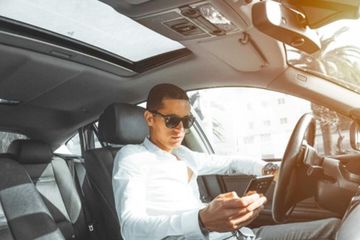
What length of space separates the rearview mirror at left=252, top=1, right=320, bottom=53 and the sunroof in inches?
34.1

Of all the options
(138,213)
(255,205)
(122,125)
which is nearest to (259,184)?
(255,205)

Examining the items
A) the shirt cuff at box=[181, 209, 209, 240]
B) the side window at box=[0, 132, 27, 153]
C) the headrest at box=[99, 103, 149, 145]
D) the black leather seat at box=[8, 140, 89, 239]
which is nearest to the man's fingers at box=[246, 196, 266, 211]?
the shirt cuff at box=[181, 209, 209, 240]

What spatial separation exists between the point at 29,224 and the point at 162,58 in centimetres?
131

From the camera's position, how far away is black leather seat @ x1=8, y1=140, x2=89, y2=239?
294 cm

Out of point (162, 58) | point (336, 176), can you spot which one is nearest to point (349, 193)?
point (336, 176)

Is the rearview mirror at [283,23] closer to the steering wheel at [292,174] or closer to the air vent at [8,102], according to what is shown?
the steering wheel at [292,174]

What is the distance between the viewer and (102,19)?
2.40m

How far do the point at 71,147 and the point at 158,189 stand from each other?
5.98 ft

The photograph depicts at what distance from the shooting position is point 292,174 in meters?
1.77

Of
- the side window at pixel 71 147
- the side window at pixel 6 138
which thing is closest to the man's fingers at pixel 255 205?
the side window at pixel 6 138

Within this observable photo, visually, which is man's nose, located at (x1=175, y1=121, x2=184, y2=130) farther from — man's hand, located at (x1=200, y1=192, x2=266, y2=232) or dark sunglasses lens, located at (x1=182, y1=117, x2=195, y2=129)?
man's hand, located at (x1=200, y1=192, x2=266, y2=232)

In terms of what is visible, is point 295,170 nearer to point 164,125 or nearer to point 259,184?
point 259,184

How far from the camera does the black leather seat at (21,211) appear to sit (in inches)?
88.8

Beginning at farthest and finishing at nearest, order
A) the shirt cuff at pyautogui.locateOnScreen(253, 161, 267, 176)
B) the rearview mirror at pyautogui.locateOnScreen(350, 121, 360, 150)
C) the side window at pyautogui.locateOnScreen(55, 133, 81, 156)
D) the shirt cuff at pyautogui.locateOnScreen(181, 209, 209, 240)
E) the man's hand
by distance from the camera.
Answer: the side window at pyautogui.locateOnScreen(55, 133, 81, 156) < the shirt cuff at pyautogui.locateOnScreen(253, 161, 267, 176) < the rearview mirror at pyautogui.locateOnScreen(350, 121, 360, 150) < the shirt cuff at pyautogui.locateOnScreen(181, 209, 209, 240) < the man's hand
